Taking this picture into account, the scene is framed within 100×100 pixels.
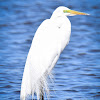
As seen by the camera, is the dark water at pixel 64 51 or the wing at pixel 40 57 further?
the dark water at pixel 64 51

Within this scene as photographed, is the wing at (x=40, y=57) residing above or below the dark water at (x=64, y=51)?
above

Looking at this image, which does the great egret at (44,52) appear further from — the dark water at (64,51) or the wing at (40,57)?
the dark water at (64,51)

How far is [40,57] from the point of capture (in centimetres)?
473

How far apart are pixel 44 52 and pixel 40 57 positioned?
0.10m

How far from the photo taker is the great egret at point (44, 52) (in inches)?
184

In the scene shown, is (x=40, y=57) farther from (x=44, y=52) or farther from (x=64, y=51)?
(x=64, y=51)

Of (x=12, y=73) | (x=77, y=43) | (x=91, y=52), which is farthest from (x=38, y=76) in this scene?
(x=77, y=43)

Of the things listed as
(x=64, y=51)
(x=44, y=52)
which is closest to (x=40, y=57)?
(x=44, y=52)

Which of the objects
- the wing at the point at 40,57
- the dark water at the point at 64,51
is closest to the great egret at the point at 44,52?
the wing at the point at 40,57

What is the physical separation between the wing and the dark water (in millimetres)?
862

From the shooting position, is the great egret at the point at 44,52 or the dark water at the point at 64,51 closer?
the great egret at the point at 44,52

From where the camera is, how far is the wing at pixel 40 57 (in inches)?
184

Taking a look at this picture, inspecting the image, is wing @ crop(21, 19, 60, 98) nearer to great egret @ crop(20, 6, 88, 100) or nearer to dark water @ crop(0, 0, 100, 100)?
great egret @ crop(20, 6, 88, 100)

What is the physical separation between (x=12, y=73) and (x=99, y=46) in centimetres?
270
